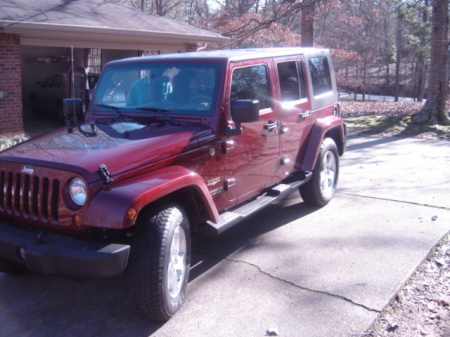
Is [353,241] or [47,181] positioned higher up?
[47,181]

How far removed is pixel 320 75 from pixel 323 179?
53.8 inches

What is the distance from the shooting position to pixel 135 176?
3.59m

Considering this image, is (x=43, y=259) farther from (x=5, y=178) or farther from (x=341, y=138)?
(x=341, y=138)

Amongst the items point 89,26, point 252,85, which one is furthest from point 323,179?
point 89,26

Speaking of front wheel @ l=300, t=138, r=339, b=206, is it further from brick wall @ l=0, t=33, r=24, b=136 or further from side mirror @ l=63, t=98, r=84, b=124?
brick wall @ l=0, t=33, r=24, b=136

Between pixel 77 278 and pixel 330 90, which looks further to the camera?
pixel 330 90

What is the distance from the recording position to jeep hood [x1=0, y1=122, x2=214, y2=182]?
3.51 metres

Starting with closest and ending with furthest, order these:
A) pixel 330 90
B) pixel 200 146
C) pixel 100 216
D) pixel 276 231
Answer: pixel 100 216 < pixel 200 146 < pixel 276 231 < pixel 330 90

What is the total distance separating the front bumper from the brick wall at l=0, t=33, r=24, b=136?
26.3 feet

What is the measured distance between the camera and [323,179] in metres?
6.37

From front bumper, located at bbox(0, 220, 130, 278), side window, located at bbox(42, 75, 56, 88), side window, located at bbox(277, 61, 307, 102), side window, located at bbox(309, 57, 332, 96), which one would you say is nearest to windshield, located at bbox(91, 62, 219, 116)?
side window, located at bbox(277, 61, 307, 102)

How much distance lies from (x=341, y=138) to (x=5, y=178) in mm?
4523

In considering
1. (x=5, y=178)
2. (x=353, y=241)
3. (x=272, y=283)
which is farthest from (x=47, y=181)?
(x=353, y=241)

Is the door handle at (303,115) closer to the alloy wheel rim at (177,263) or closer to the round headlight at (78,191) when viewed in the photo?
the alloy wheel rim at (177,263)
